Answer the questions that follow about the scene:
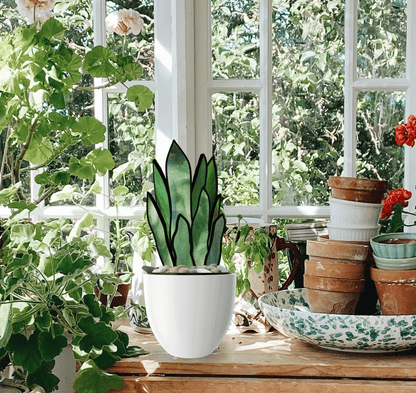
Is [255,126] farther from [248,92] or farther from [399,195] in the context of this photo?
[399,195]

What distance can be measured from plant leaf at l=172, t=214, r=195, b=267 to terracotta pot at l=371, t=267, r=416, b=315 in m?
0.43

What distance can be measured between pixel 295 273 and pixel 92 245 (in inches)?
22.0

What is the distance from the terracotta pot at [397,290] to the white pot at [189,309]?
0.35 metres

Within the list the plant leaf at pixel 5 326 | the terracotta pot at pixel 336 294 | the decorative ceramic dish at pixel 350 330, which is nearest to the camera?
the plant leaf at pixel 5 326

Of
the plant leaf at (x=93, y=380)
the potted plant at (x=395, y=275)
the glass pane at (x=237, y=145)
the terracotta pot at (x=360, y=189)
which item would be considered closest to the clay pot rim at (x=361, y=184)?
the terracotta pot at (x=360, y=189)

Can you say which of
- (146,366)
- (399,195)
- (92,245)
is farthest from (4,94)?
(399,195)

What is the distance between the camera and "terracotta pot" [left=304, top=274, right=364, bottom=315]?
1.33 m

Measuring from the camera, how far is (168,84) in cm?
184

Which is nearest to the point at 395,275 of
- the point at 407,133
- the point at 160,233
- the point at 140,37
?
the point at 407,133

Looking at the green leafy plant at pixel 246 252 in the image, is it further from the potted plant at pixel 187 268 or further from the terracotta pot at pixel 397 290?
the terracotta pot at pixel 397 290

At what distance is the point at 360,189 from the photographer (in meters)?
1.36

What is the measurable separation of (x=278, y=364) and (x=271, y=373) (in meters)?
0.02

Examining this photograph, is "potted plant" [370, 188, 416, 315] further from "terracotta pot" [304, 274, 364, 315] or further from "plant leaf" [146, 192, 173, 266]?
"plant leaf" [146, 192, 173, 266]

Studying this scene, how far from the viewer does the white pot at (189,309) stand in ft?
3.98
